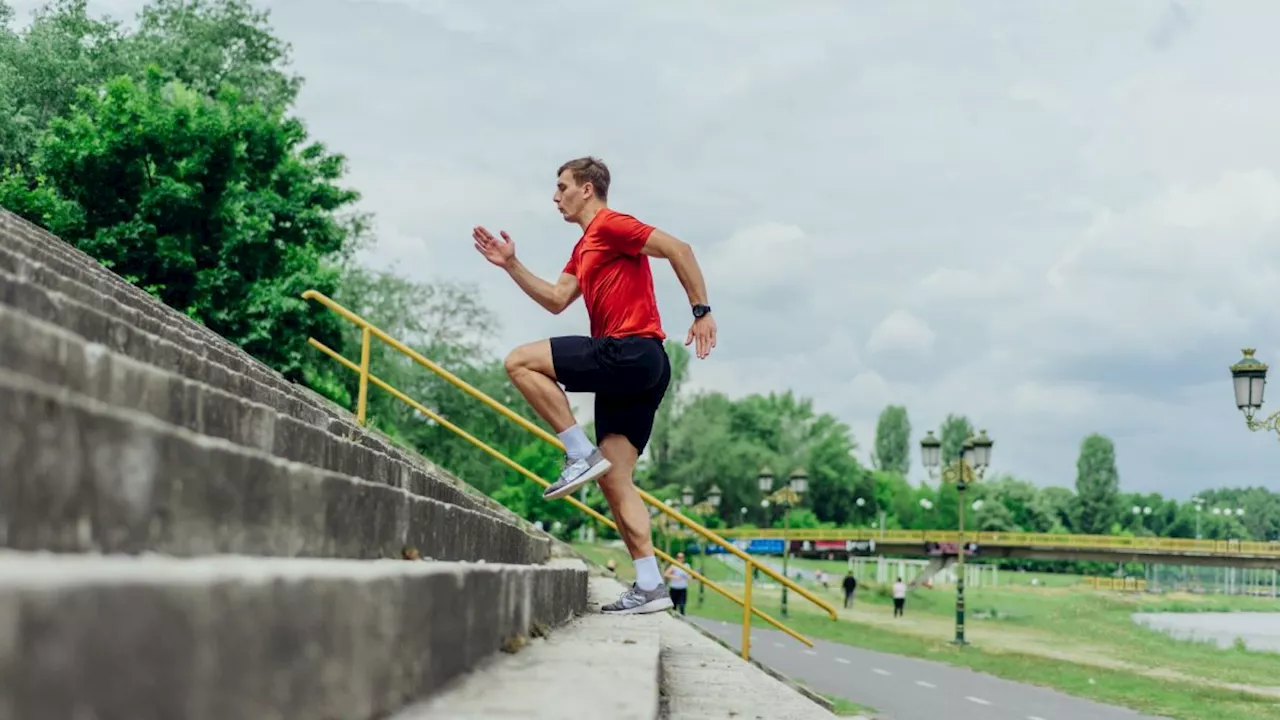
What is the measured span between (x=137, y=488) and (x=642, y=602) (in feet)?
14.8

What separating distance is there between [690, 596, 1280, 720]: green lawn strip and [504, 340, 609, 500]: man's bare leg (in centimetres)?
1528

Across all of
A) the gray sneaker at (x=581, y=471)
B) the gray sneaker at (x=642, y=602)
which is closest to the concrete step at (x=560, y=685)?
the gray sneaker at (x=581, y=471)

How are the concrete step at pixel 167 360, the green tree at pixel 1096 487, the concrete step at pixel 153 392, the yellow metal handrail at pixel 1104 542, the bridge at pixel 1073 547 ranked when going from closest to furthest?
the concrete step at pixel 153 392 < the concrete step at pixel 167 360 < the bridge at pixel 1073 547 < the yellow metal handrail at pixel 1104 542 < the green tree at pixel 1096 487

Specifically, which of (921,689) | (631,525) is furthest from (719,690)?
(921,689)

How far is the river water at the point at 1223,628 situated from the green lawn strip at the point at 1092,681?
14678 mm

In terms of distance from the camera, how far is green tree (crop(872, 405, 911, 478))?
6427 inches

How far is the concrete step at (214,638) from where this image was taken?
1.18m

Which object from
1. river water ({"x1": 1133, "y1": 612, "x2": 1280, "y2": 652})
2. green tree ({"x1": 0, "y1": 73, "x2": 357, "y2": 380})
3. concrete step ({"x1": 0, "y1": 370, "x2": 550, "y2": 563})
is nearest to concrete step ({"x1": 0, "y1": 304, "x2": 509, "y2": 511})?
concrete step ({"x1": 0, "y1": 370, "x2": 550, "y2": 563})

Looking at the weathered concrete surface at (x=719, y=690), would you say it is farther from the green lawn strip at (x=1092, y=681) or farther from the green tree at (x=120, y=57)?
the green tree at (x=120, y=57)

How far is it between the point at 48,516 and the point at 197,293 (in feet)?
79.2

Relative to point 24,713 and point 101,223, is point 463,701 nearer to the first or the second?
point 24,713

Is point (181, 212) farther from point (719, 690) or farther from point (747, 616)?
point (719, 690)

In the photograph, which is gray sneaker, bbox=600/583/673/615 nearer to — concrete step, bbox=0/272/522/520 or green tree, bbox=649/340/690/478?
concrete step, bbox=0/272/522/520

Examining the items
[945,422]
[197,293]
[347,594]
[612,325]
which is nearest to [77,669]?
[347,594]
